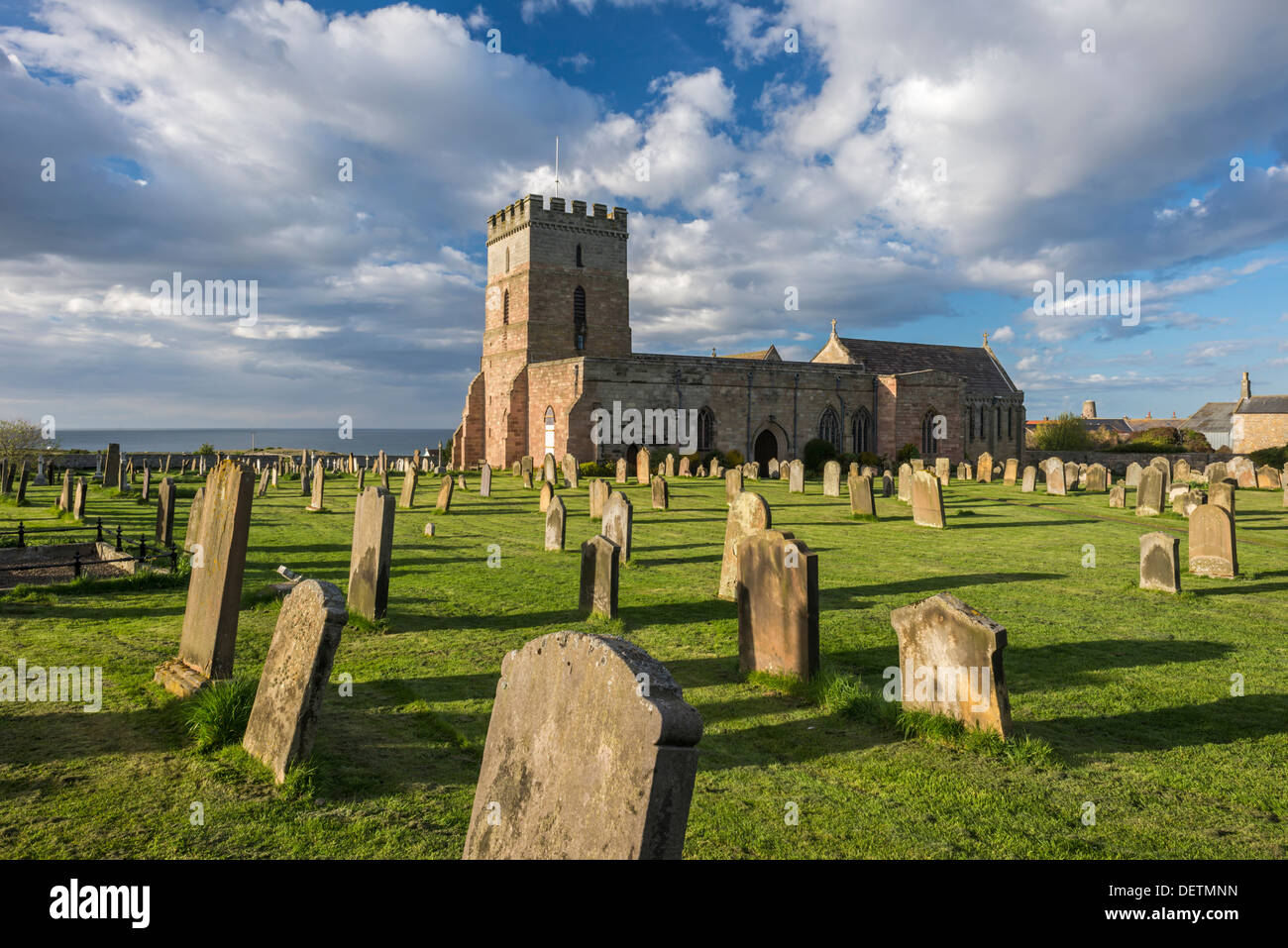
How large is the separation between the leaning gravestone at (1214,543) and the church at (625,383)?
24611mm

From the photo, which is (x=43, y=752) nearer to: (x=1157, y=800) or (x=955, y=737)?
(x=955, y=737)

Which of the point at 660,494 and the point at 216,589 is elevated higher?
the point at 660,494

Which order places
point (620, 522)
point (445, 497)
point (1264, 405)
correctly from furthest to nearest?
point (1264, 405) < point (445, 497) < point (620, 522)

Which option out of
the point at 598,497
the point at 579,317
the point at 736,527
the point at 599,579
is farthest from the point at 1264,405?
the point at 599,579

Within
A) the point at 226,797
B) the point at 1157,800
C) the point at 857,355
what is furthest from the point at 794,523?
the point at 857,355

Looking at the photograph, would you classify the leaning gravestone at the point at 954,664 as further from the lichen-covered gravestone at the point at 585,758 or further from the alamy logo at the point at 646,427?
the alamy logo at the point at 646,427

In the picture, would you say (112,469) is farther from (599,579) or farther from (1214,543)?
(1214,543)

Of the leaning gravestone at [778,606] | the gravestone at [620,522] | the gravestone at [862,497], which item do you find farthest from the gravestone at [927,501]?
the leaning gravestone at [778,606]

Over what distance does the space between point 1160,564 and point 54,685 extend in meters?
11.2

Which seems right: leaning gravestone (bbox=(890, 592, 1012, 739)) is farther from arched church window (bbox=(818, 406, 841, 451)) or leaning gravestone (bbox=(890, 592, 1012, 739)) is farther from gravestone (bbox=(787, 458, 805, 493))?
arched church window (bbox=(818, 406, 841, 451))

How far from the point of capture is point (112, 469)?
24406 millimetres
